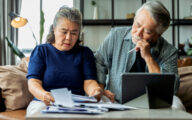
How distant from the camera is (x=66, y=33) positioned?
173 centimetres

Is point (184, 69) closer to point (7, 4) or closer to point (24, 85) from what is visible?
point (24, 85)

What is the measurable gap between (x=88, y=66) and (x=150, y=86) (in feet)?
1.99

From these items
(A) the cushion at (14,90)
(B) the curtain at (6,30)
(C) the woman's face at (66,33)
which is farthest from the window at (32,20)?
(C) the woman's face at (66,33)

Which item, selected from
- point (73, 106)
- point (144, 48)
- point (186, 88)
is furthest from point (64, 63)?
point (186, 88)

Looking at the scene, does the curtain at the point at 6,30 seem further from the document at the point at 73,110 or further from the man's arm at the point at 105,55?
the document at the point at 73,110

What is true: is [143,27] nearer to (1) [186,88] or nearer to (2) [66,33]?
(2) [66,33]

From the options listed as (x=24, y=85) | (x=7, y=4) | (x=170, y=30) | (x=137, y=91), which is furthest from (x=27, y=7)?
(x=137, y=91)

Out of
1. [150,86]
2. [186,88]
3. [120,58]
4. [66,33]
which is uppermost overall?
[66,33]

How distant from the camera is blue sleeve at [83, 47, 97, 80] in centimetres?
180

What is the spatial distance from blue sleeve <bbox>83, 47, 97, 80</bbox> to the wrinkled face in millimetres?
310

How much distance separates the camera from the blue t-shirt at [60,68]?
5.70 feet

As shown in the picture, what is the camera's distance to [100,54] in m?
2.00

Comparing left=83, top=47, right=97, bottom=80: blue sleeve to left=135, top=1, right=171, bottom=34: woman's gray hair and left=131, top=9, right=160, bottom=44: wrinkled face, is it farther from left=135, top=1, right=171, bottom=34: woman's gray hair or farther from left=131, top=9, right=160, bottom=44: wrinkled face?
left=135, top=1, right=171, bottom=34: woman's gray hair

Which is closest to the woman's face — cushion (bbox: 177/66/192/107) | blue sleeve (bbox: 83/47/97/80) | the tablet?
blue sleeve (bbox: 83/47/97/80)
